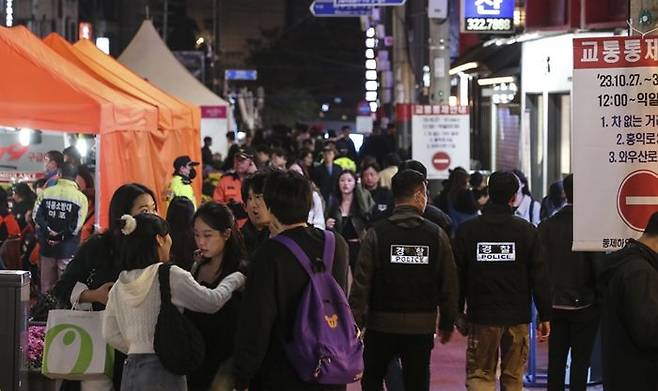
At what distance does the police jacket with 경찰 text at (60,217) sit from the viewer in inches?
494

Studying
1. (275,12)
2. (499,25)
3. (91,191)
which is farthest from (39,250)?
(275,12)

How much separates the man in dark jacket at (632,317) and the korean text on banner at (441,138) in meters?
10.7

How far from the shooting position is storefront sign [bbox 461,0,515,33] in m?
18.5

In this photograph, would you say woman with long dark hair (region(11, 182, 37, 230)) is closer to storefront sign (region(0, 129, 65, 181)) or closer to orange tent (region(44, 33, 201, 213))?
orange tent (region(44, 33, 201, 213))

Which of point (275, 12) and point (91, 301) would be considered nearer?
point (91, 301)

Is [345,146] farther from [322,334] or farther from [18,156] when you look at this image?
[322,334]

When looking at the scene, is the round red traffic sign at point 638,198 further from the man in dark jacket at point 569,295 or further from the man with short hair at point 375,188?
the man with short hair at point 375,188

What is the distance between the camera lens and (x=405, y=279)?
7.64 metres

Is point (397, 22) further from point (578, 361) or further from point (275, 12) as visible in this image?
point (275, 12)

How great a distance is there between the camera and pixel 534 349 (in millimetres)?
10438

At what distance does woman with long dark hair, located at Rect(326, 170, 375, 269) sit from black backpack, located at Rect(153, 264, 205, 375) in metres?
7.84

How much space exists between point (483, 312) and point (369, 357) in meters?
0.87

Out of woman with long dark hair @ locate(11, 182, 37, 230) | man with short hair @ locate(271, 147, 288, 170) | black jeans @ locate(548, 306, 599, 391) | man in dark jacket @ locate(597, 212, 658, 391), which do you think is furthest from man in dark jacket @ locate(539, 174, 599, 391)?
man with short hair @ locate(271, 147, 288, 170)

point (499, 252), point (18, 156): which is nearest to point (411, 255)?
point (499, 252)
